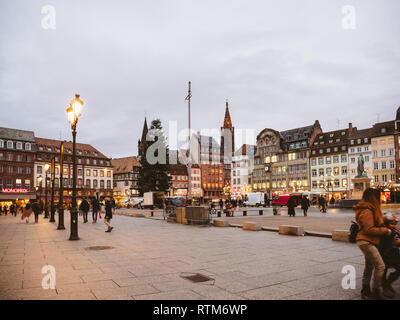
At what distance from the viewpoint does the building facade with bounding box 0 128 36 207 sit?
71.0 m

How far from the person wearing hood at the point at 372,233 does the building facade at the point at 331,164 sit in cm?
7813

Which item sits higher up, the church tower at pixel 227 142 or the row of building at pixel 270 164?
the church tower at pixel 227 142

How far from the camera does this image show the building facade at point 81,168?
83.9 m

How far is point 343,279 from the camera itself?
6379 millimetres

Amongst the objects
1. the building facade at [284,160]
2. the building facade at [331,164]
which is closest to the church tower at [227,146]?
the building facade at [284,160]

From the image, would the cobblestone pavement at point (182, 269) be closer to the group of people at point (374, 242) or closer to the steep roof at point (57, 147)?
the group of people at point (374, 242)

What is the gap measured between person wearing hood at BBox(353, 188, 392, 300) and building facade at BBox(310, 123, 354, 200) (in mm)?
78130

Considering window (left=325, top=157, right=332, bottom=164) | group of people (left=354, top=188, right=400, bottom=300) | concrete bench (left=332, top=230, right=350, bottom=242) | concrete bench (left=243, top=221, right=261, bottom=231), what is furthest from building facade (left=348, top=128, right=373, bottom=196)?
group of people (left=354, top=188, right=400, bottom=300)

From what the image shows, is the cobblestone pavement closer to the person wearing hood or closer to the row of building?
the person wearing hood

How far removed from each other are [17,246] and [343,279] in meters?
10.8

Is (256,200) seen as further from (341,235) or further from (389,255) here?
(389,255)

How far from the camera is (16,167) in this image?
74.5 metres
